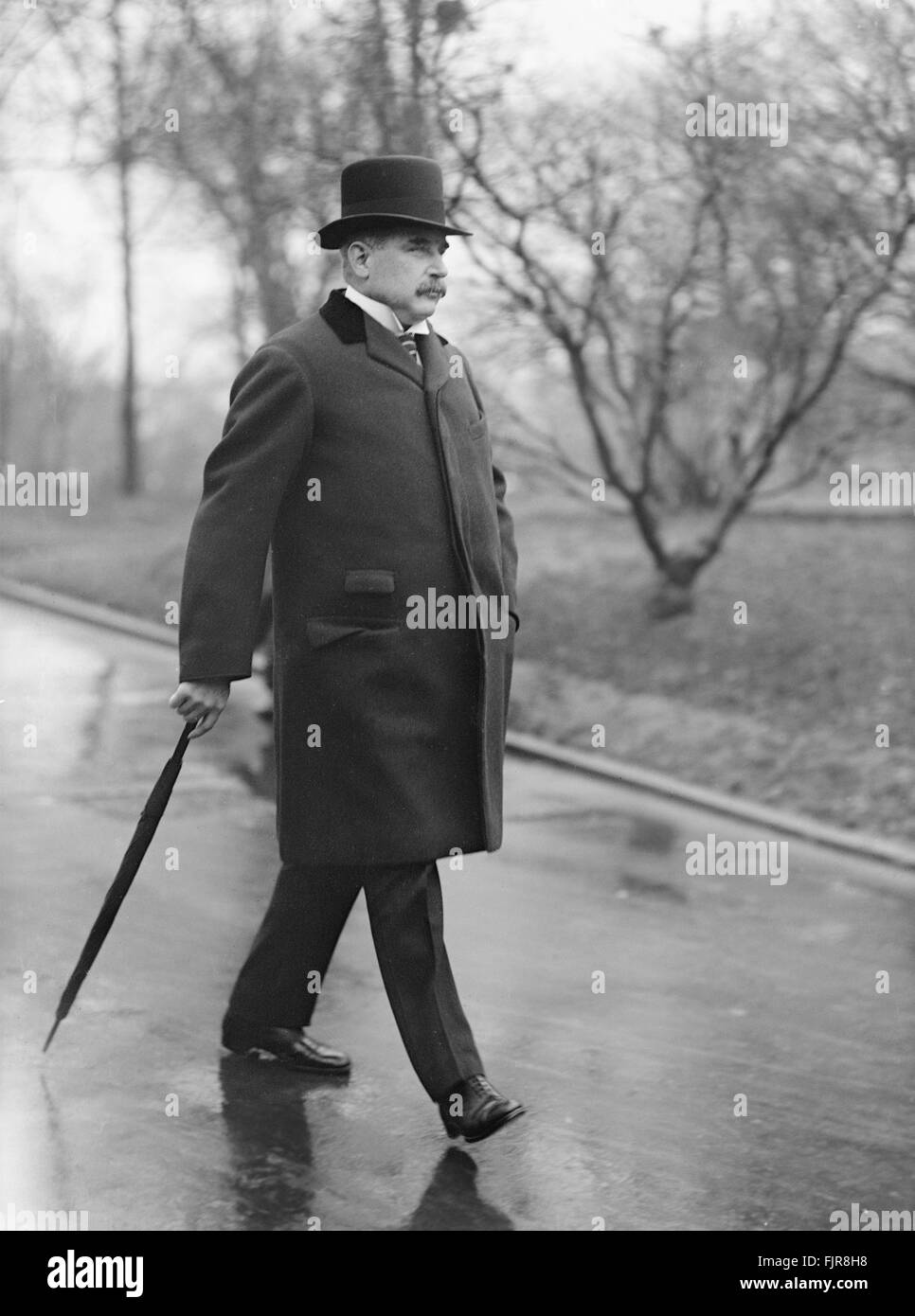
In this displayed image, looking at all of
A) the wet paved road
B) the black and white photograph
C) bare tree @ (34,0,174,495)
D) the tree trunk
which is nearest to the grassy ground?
the black and white photograph

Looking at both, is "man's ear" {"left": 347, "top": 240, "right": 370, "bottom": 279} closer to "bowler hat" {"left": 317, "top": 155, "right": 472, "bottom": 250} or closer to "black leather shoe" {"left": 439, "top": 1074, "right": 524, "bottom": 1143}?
"bowler hat" {"left": 317, "top": 155, "right": 472, "bottom": 250}

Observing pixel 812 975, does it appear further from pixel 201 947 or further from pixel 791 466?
pixel 791 466

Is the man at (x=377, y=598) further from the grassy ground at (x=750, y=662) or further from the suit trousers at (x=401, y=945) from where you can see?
the grassy ground at (x=750, y=662)

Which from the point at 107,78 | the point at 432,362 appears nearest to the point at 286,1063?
the point at 432,362

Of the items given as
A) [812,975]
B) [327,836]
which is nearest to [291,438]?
[327,836]

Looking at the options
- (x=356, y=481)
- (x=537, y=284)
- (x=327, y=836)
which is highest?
(x=537, y=284)

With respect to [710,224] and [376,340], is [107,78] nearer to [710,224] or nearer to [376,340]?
[710,224]

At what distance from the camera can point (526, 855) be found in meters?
8.13

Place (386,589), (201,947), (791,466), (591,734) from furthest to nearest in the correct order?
(791,466)
(591,734)
(201,947)
(386,589)

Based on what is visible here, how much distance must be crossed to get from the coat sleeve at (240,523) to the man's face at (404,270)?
31 cm

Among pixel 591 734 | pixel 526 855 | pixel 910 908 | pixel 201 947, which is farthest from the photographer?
pixel 591 734

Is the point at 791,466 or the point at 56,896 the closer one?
the point at 56,896

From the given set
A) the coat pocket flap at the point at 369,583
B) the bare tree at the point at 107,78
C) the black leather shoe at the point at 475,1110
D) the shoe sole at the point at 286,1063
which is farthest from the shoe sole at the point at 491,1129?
the bare tree at the point at 107,78

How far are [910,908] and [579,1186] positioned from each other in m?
3.45
